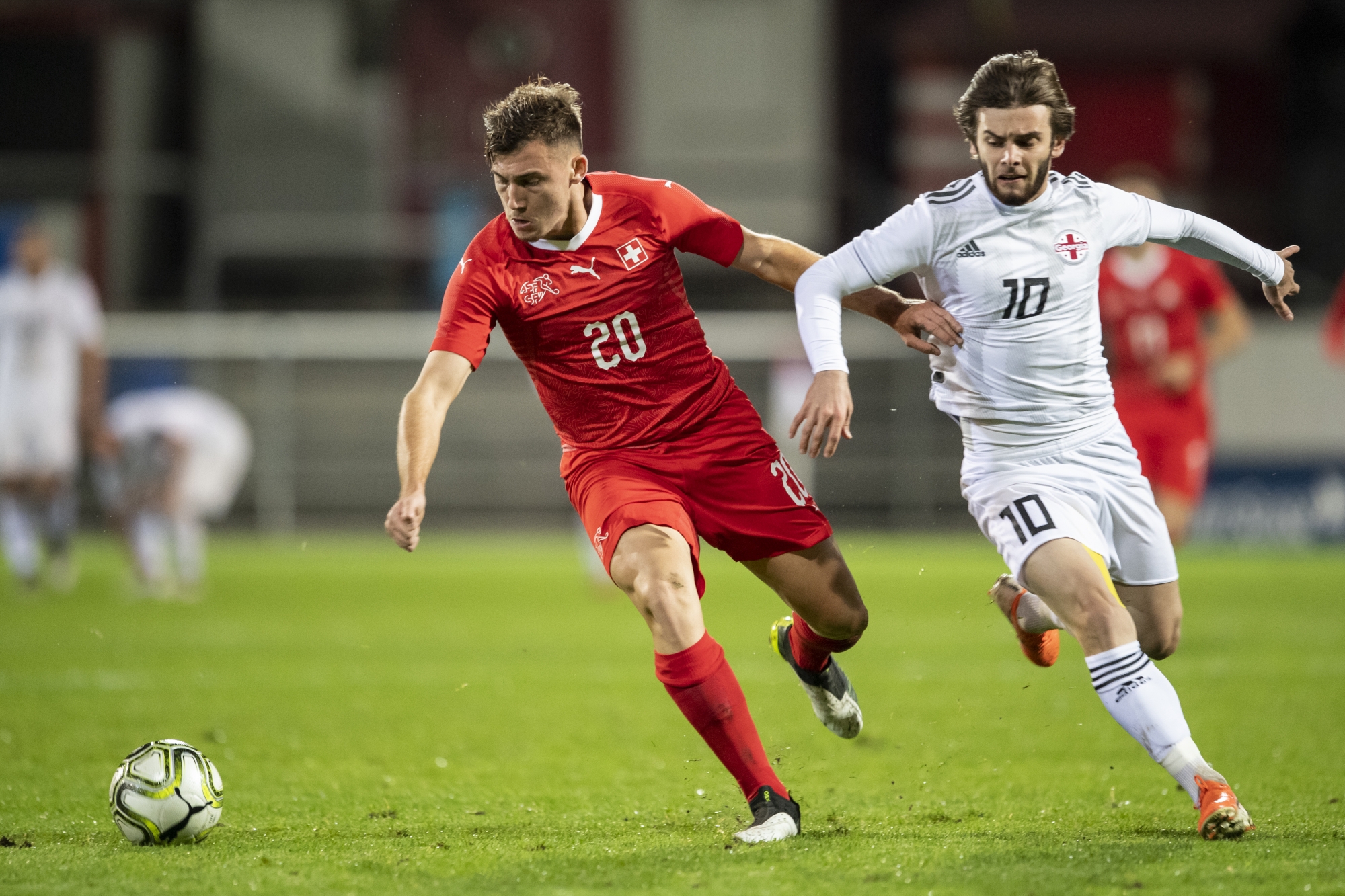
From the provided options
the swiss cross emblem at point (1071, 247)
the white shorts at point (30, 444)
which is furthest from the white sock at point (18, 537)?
the swiss cross emblem at point (1071, 247)

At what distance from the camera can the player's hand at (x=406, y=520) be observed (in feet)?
13.6

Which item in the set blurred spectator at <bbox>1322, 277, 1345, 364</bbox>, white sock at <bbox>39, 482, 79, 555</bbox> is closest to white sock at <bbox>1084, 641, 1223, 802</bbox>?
blurred spectator at <bbox>1322, 277, 1345, 364</bbox>

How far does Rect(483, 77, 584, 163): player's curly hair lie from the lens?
4.50 metres

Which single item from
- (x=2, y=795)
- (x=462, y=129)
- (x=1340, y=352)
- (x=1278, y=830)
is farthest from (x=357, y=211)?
(x=1278, y=830)

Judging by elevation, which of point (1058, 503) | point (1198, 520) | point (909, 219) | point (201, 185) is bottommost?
point (1198, 520)

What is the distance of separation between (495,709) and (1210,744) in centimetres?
309

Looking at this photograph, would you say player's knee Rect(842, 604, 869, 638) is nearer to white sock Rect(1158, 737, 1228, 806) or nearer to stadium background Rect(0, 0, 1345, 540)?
white sock Rect(1158, 737, 1228, 806)

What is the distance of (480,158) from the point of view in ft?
63.7

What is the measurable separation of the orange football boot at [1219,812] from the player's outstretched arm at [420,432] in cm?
218

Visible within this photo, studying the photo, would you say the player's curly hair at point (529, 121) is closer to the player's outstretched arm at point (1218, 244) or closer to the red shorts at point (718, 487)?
the red shorts at point (718, 487)

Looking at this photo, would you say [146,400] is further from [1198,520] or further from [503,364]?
[1198,520]

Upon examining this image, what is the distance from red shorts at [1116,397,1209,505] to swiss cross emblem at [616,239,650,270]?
4310mm

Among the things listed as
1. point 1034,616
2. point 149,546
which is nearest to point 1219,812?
point 1034,616

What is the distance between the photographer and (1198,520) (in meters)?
15.0
